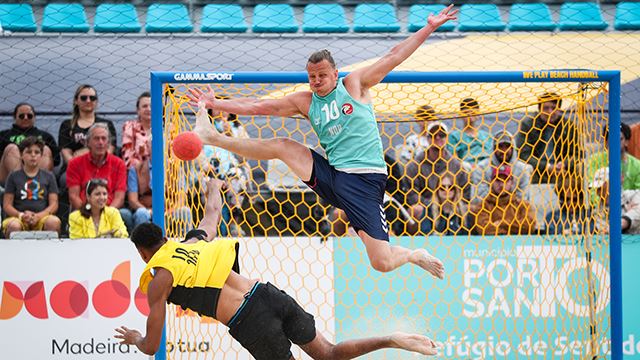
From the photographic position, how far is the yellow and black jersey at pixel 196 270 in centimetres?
566

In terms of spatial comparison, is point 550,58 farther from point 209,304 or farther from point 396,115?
point 209,304

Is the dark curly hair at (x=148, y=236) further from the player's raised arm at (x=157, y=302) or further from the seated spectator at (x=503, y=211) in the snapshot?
the seated spectator at (x=503, y=211)

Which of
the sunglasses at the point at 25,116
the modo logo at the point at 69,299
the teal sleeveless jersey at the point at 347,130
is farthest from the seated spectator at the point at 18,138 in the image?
the teal sleeveless jersey at the point at 347,130

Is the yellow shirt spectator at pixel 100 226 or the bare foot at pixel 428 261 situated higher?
the yellow shirt spectator at pixel 100 226

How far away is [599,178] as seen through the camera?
764 centimetres

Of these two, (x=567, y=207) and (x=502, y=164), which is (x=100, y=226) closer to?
(x=502, y=164)

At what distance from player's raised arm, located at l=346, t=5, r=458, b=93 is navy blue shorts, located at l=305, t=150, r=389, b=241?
1.99ft

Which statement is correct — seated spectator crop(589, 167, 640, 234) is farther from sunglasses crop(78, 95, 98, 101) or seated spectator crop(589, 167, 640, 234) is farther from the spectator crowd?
sunglasses crop(78, 95, 98, 101)

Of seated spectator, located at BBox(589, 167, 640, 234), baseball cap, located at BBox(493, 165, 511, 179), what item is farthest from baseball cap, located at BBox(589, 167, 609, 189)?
baseball cap, located at BBox(493, 165, 511, 179)

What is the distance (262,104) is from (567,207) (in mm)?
3144

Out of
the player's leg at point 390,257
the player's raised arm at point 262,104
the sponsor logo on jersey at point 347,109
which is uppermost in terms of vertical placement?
the player's raised arm at point 262,104

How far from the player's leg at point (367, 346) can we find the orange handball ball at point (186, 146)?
159 centimetres

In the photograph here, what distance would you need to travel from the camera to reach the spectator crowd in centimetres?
826

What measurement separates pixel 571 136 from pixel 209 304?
395 cm
